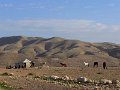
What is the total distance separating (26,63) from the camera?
61281 millimetres

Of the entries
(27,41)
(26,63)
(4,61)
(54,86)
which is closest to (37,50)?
(27,41)

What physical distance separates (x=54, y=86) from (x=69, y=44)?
11866cm

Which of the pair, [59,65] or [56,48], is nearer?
[59,65]

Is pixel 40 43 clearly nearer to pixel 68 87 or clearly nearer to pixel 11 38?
pixel 11 38

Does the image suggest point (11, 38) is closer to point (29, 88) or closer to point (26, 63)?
point (26, 63)

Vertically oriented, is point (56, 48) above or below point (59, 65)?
above

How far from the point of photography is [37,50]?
146 m

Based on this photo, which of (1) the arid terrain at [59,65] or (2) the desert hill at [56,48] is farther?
(2) the desert hill at [56,48]

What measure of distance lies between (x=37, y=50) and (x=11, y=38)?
44.6m

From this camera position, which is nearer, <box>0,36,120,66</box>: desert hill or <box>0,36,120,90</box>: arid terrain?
<box>0,36,120,90</box>: arid terrain

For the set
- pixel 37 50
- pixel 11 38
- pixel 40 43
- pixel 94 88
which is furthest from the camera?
pixel 11 38

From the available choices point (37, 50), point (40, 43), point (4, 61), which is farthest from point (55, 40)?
point (4, 61)

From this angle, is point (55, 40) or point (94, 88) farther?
point (55, 40)

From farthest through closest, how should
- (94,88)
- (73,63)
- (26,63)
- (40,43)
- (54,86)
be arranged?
(40,43) → (73,63) → (26,63) → (54,86) → (94,88)
